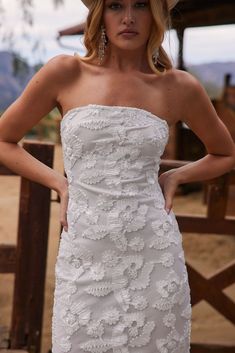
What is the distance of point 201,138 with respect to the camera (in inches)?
84.3

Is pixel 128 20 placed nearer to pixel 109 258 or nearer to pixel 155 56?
pixel 155 56

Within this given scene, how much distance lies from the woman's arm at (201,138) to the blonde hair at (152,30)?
12 centimetres

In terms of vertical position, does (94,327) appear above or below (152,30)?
below

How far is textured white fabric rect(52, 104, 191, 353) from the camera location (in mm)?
1841

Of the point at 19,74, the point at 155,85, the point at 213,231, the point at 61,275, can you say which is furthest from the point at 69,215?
the point at 19,74

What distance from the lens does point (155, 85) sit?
1.96 meters

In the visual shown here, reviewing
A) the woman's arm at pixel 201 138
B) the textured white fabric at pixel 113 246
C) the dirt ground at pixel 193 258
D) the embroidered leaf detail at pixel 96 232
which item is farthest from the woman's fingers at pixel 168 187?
the dirt ground at pixel 193 258

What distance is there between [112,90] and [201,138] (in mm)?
401

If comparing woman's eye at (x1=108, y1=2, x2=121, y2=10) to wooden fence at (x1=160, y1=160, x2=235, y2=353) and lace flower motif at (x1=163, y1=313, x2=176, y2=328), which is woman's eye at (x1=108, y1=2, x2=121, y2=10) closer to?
lace flower motif at (x1=163, y1=313, x2=176, y2=328)

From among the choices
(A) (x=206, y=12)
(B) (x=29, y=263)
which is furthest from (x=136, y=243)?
(A) (x=206, y=12)

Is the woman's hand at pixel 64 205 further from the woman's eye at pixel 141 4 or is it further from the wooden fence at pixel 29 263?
the wooden fence at pixel 29 263

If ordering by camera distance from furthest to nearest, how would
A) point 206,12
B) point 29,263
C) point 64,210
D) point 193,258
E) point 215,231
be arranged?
point 206,12 < point 193,258 < point 215,231 < point 29,263 < point 64,210

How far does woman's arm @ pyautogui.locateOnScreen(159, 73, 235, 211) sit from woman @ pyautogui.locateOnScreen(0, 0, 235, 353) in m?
0.02

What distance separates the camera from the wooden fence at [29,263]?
9.91 ft
